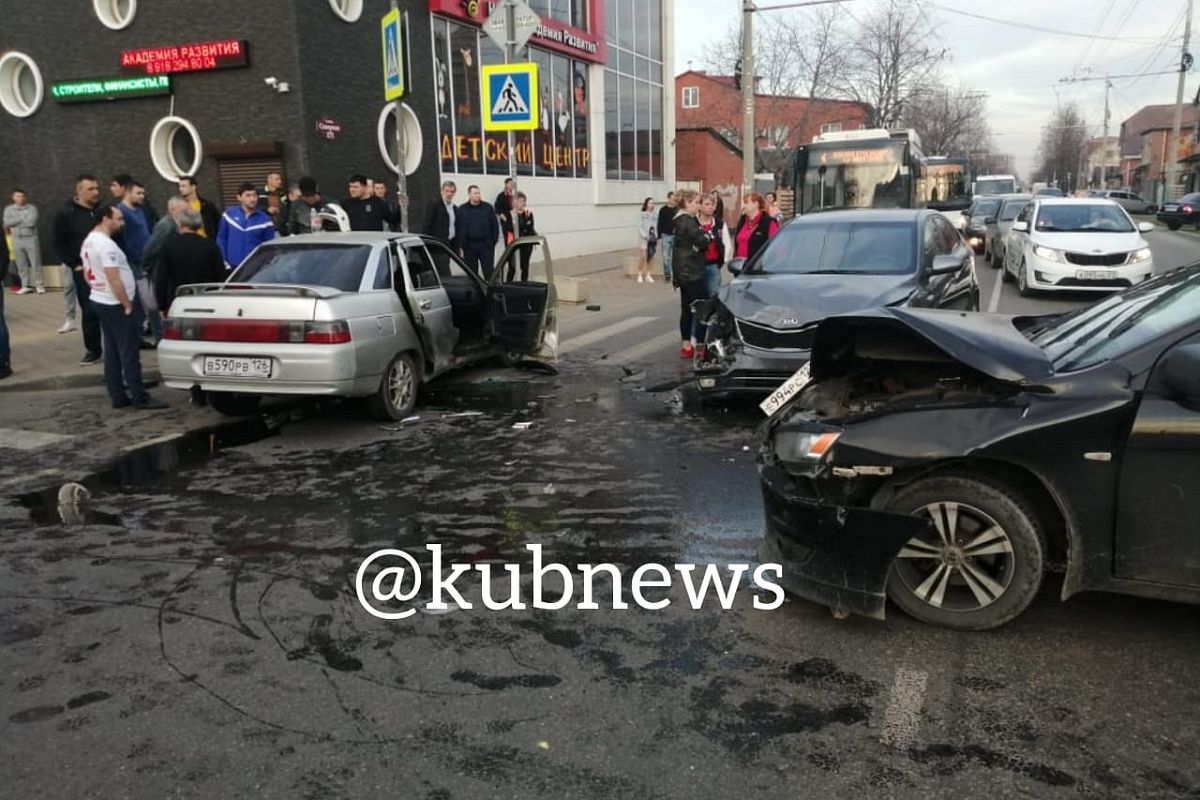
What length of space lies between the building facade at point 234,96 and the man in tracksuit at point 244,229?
11.3 feet

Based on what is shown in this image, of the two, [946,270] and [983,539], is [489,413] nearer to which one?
[946,270]

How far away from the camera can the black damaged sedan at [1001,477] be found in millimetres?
3387

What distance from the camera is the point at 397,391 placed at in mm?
7797

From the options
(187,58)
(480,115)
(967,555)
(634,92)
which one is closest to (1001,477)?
(967,555)

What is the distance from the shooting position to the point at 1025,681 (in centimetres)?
337

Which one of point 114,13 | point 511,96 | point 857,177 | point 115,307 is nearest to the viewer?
point 115,307

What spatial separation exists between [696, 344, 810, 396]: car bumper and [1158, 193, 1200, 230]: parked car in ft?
120

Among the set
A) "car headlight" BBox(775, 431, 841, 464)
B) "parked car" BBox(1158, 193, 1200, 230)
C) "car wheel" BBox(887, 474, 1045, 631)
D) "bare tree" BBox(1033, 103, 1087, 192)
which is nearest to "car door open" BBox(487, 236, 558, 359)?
"car headlight" BBox(775, 431, 841, 464)

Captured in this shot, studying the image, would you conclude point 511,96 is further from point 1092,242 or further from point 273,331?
point 1092,242

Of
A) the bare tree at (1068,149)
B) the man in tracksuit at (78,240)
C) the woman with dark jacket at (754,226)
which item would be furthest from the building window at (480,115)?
the bare tree at (1068,149)

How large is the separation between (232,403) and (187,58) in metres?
9.91

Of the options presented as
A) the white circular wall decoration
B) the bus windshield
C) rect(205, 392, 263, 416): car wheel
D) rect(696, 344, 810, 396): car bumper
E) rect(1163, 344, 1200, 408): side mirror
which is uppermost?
the white circular wall decoration

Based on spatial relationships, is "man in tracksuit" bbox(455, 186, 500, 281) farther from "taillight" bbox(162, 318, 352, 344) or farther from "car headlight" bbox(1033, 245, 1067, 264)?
"car headlight" bbox(1033, 245, 1067, 264)

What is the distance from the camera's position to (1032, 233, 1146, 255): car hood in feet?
46.8
